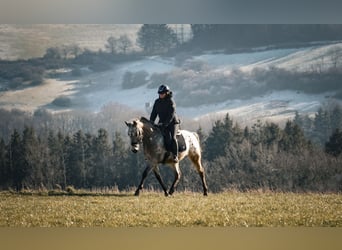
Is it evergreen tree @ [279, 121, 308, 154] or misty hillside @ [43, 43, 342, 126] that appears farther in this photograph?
evergreen tree @ [279, 121, 308, 154]

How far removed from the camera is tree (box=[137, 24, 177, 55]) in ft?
37.8

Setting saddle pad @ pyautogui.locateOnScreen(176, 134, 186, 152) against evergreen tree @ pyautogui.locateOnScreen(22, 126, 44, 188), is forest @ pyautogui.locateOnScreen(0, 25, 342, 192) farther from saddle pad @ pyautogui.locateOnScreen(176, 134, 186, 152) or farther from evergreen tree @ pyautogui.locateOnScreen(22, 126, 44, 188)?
saddle pad @ pyautogui.locateOnScreen(176, 134, 186, 152)

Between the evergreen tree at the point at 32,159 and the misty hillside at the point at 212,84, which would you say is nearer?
the evergreen tree at the point at 32,159

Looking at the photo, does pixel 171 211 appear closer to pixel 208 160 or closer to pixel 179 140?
pixel 179 140

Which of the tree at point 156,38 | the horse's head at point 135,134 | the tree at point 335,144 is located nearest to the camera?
the horse's head at point 135,134

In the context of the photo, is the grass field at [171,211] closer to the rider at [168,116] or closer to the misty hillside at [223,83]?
the rider at [168,116]

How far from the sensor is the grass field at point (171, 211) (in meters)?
6.99

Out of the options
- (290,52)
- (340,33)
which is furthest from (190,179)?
(340,33)

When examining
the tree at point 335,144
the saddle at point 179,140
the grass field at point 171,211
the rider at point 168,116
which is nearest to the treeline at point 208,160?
the tree at point 335,144

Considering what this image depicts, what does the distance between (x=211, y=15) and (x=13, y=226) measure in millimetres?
4606

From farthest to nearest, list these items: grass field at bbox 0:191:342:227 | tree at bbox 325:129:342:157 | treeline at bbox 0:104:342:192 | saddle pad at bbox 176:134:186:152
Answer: tree at bbox 325:129:342:157, treeline at bbox 0:104:342:192, saddle pad at bbox 176:134:186:152, grass field at bbox 0:191:342:227

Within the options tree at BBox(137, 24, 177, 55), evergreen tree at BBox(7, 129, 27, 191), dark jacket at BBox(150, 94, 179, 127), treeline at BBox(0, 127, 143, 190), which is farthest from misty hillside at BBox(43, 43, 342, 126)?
dark jacket at BBox(150, 94, 179, 127)

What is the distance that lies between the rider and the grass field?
94 cm

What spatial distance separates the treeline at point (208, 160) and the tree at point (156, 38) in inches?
70.3
